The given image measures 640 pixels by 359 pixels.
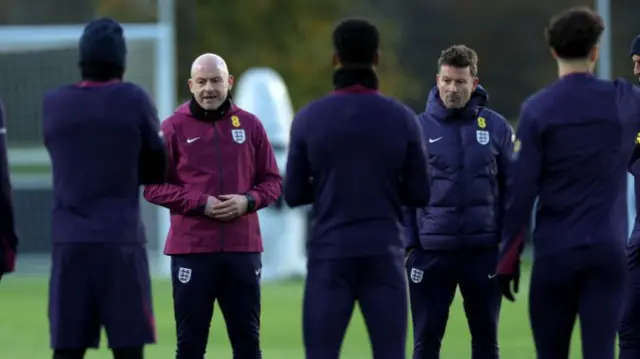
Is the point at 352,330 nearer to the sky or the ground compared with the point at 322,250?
nearer to the ground

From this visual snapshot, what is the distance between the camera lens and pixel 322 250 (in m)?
8.06

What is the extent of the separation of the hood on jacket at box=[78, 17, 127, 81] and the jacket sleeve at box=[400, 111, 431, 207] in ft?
4.67

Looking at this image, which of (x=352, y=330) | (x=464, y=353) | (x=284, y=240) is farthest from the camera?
(x=284, y=240)

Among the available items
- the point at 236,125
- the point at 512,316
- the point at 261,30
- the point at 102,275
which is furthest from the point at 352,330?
the point at 261,30

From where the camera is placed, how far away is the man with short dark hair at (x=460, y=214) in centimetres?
985

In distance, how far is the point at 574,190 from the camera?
7.94 metres

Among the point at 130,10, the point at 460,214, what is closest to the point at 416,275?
the point at 460,214

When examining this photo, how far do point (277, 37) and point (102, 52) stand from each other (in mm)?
29763

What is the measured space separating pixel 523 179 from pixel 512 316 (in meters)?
9.00

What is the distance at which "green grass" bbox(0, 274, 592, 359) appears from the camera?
13.6 metres

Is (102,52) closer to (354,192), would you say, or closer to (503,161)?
(354,192)

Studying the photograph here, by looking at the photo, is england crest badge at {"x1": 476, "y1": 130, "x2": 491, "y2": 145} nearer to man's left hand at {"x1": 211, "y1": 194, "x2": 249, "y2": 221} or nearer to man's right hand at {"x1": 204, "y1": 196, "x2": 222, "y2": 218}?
man's left hand at {"x1": 211, "y1": 194, "x2": 249, "y2": 221}

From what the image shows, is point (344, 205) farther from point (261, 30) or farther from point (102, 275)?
point (261, 30)

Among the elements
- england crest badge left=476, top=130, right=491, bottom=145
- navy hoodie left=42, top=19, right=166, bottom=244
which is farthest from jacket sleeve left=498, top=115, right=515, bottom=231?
navy hoodie left=42, top=19, right=166, bottom=244
